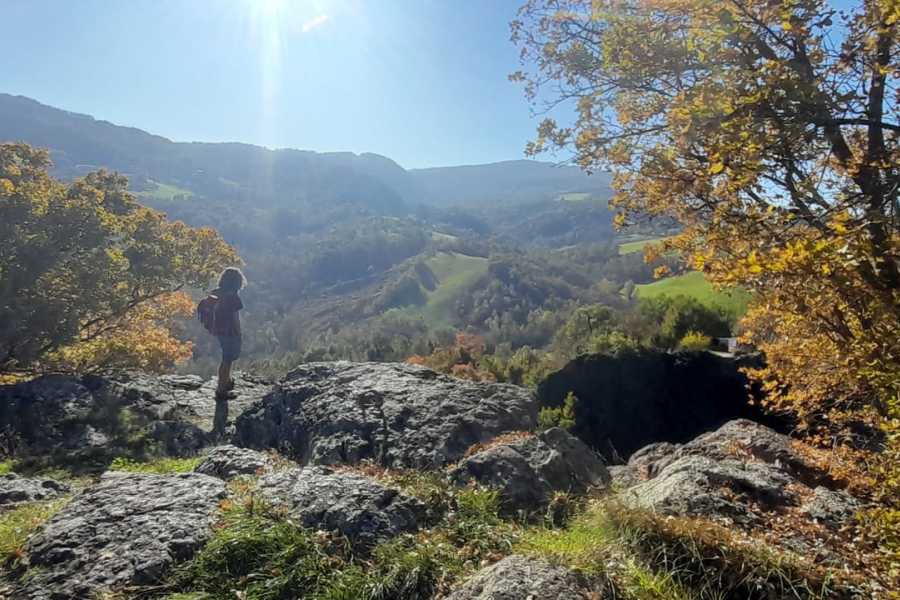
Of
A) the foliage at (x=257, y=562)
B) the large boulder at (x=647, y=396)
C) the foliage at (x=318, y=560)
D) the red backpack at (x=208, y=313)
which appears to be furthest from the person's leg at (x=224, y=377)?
the large boulder at (x=647, y=396)

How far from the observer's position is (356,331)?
373ft

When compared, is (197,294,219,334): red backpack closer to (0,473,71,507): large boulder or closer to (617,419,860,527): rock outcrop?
(0,473,71,507): large boulder

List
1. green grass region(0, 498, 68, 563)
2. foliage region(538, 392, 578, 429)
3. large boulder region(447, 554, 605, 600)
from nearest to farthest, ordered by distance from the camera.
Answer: large boulder region(447, 554, 605, 600) < green grass region(0, 498, 68, 563) < foliage region(538, 392, 578, 429)

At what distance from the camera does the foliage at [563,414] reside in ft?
51.6

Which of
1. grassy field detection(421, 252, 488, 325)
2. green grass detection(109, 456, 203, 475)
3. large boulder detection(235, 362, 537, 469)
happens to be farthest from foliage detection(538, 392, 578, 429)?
grassy field detection(421, 252, 488, 325)

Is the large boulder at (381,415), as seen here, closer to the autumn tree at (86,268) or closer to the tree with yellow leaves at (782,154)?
the tree with yellow leaves at (782,154)

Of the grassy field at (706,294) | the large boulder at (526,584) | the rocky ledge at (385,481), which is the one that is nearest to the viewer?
the large boulder at (526,584)

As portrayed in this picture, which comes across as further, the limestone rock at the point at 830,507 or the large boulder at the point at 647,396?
the large boulder at the point at 647,396

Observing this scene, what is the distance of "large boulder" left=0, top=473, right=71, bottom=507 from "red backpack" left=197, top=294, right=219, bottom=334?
362cm

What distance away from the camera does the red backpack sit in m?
9.52

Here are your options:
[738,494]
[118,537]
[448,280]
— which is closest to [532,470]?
[738,494]

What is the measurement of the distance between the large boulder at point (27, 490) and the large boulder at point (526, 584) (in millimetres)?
5210

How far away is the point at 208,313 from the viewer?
9578mm

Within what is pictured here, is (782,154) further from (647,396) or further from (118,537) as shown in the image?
(647,396)
